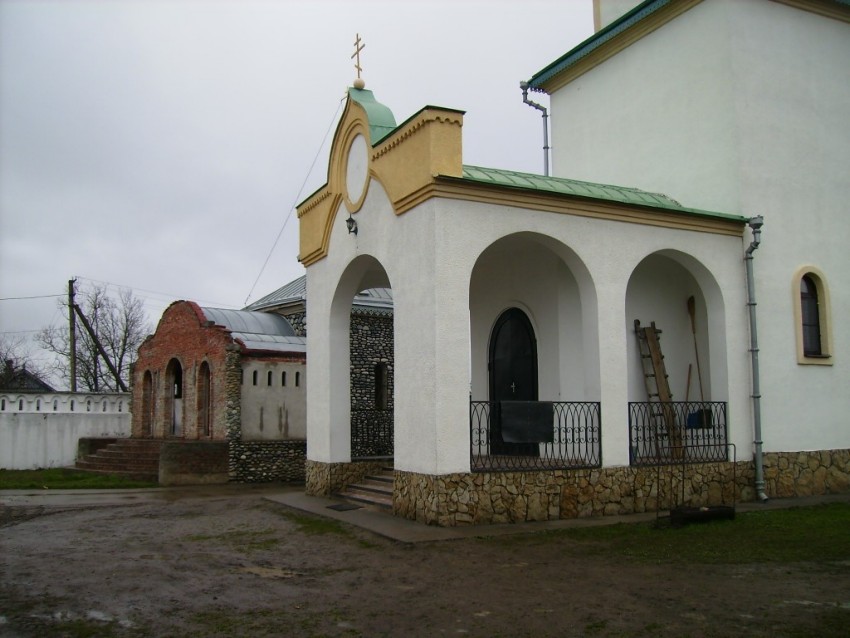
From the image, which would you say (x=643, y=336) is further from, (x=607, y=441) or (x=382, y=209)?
(x=382, y=209)

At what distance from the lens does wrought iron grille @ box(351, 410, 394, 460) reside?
1669cm

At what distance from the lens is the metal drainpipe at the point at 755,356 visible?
12289 mm

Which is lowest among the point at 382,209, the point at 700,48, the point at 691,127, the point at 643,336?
the point at 643,336

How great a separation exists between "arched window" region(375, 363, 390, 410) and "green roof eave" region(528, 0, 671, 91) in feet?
27.3

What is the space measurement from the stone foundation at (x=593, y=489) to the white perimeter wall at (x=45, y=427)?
51.2 ft

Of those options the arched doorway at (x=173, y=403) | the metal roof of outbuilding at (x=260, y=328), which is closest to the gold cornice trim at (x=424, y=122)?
the metal roof of outbuilding at (x=260, y=328)

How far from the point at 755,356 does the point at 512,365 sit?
13.2 ft

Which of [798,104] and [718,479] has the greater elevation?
[798,104]

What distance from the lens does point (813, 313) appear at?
13.7m

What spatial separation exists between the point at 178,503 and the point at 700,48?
12.5m

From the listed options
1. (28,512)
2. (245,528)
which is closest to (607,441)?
(245,528)

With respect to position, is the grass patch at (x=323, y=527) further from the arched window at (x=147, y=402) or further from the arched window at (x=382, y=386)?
the arched window at (x=147, y=402)

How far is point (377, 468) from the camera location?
1366cm

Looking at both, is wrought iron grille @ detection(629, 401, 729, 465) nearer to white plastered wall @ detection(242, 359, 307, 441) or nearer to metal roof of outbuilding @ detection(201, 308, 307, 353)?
white plastered wall @ detection(242, 359, 307, 441)
